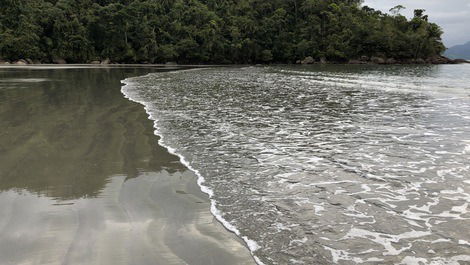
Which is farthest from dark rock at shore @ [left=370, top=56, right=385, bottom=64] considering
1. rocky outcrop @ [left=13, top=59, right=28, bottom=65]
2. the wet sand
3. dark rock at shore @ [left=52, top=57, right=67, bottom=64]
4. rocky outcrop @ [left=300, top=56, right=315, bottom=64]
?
the wet sand

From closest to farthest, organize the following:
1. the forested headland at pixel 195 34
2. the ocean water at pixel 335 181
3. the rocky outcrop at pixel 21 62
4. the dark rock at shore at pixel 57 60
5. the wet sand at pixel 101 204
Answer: the wet sand at pixel 101 204 → the ocean water at pixel 335 181 → the rocky outcrop at pixel 21 62 → the dark rock at shore at pixel 57 60 → the forested headland at pixel 195 34

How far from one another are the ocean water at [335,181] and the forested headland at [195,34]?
248ft

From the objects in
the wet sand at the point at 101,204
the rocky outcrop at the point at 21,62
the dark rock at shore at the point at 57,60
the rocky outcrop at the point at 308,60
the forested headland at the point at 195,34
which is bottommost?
the wet sand at the point at 101,204

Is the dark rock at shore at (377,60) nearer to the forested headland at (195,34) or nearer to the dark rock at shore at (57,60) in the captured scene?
the forested headland at (195,34)

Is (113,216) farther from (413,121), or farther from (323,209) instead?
(413,121)

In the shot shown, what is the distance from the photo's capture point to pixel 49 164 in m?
6.48

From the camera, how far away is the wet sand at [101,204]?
11.8 feet

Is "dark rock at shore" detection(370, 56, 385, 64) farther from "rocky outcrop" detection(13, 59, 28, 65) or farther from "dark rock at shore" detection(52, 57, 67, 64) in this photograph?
"rocky outcrop" detection(13, 59, 28, 65)

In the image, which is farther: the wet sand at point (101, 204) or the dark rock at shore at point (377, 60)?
the dark rock at shore at point (377, 60)

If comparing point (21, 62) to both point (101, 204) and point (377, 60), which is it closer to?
point (377, 60)

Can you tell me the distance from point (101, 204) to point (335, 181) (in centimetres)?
364

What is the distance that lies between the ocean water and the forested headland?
7562cm

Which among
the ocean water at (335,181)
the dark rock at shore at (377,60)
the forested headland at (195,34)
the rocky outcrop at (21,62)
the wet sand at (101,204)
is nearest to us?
the wet sand at (101,204)

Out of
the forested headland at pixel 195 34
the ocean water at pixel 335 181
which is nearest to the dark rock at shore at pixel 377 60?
the forested headland at pixel 195 34
